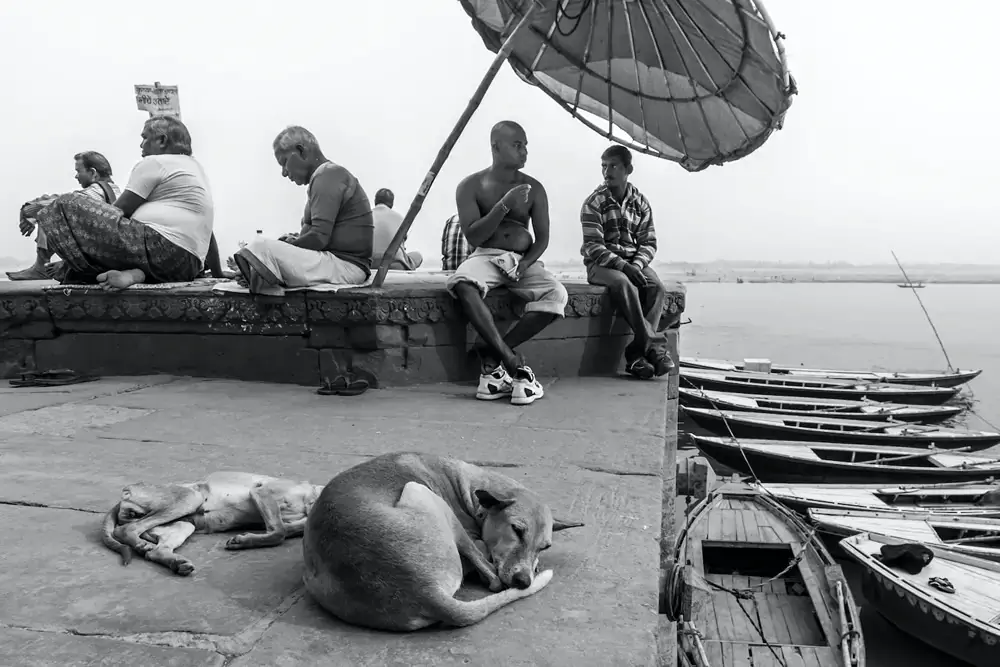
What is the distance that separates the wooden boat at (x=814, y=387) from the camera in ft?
71.9

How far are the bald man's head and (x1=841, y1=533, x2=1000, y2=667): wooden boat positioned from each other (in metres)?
6.06

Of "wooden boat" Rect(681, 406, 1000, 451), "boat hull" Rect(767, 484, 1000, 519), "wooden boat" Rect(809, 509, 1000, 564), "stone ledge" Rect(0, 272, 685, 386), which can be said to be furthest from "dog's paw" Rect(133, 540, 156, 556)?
"wooden boat" Rect(681, 406, 1000, 451)

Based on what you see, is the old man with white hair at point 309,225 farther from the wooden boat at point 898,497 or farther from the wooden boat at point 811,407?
the wooden boat at point 811,407

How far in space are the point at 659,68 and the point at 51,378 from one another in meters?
5.20

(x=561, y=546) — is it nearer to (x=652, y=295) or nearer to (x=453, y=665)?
(x=453, y=665)

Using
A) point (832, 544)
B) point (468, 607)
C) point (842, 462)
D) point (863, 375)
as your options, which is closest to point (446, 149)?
point (468, 607)

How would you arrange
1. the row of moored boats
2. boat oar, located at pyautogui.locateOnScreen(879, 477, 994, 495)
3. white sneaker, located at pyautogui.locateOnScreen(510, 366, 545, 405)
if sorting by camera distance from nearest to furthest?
white sneaker, located at pyautogui.locateOnScreen(510, 366, 545, 405)
the row of moored boats
boat oar, located at pyautogui.locateOnScreen(879, 477, 994, 495)

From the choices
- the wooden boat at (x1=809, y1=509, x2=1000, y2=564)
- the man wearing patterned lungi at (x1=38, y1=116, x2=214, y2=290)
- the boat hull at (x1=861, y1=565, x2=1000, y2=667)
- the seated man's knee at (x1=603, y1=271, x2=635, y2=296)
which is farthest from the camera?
the wooden boat at (x1=809, y1=509, x2=1000, y2=564)

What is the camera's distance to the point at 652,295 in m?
5.57

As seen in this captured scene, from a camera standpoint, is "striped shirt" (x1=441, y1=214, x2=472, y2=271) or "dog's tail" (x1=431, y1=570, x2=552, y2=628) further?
"striped shirt" (x1=441, y1=214, x2=472, y2=271)

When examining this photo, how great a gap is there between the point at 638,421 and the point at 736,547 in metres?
4.66

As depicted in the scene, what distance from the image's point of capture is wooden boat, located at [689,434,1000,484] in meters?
13.1

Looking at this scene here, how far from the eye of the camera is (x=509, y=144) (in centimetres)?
473

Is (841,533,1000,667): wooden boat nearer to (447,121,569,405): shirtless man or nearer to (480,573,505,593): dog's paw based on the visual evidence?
(447,121,569,405): shirtless man
